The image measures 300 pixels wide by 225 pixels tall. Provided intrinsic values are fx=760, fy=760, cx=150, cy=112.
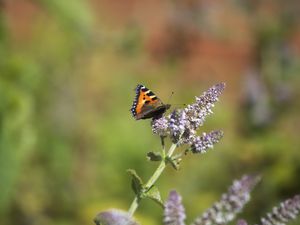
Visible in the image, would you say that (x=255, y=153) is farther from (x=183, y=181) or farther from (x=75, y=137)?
(x=75, y=137)

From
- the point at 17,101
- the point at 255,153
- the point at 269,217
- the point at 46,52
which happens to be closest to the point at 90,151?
the point at 46,52

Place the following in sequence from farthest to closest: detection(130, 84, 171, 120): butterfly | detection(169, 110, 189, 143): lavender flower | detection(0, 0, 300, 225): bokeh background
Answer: detection(0, 0, 300, 225): bokeh background
detection(130, 84, 171, 120): butterfly
detection(169, 110, 189, 143): lavender flower

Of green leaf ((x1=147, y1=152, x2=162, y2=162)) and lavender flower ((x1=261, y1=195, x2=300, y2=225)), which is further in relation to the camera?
green leaf ((x1=147, y1=152, x2=162, y2=162))

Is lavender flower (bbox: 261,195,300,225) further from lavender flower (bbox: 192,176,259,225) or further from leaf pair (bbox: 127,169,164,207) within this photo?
leaf pair (bbox: 127,169,164,207)

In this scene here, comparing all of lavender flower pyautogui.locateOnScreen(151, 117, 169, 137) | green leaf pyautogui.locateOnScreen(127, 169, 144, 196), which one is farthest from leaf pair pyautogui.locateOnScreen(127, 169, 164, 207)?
lavender flower pyautogui.locateOnScreen(151, 117, 169, 137)

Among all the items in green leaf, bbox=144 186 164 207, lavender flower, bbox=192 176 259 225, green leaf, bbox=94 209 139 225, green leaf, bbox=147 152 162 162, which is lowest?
lavender flower, bbox=192 176 259 225

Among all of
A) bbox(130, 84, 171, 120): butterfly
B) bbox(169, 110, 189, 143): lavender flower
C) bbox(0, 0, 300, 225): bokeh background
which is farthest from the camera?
bbox(0, 0, 300, 225): bokeh background

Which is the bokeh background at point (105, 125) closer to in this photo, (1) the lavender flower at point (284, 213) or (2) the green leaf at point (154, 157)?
(2) the green leaf at point (154, 157)
